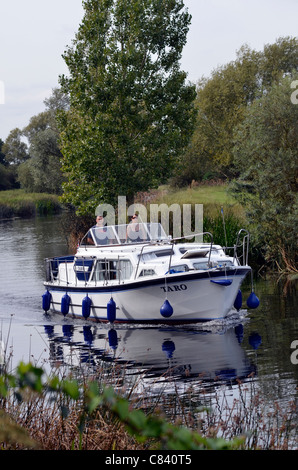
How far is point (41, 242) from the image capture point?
43156mm

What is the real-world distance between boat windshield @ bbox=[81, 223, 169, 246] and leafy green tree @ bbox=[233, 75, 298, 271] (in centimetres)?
687

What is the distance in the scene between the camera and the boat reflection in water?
13.7 metres

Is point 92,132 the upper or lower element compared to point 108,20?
lower

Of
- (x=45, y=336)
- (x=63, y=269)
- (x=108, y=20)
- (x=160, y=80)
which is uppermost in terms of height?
(x=108, y=20)

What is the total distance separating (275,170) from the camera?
26.8m

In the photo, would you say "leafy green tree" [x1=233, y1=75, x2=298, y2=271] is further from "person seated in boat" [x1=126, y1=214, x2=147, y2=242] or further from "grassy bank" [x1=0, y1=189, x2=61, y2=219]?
"grassy bank" [x1=0, y1=189, x2=61, y2=219]

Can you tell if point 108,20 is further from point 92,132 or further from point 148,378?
point 148,378

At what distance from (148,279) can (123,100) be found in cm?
A: 1873

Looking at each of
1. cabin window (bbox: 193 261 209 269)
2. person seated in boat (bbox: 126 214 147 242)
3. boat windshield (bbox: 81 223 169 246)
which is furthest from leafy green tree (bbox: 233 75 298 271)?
cabin window (bbox: 193 261 209 269)

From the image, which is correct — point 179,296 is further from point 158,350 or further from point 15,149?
point 15,149

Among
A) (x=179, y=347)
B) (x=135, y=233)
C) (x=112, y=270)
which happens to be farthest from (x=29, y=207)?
(x=179, y=347)

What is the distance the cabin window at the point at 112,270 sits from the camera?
63.9 feet
